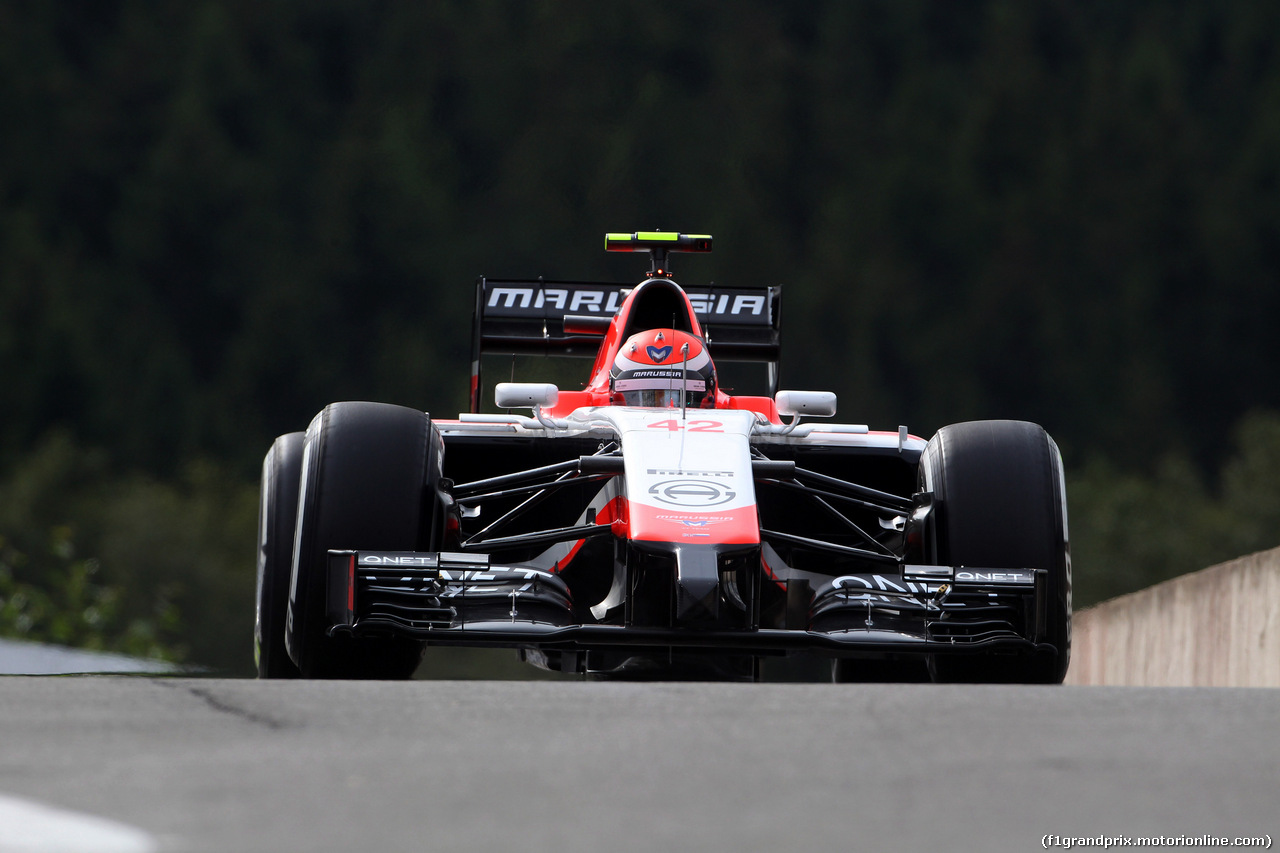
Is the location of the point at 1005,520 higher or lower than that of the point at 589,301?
lower

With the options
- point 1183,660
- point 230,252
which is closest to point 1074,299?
point 230,252

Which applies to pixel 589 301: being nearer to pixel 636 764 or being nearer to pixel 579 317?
pixel 579 317

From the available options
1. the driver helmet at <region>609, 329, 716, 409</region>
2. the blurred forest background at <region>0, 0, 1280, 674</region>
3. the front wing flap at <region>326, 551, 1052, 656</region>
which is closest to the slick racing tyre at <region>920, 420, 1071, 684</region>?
the front wing flap at <region>326, 551, 1052, 656</region>

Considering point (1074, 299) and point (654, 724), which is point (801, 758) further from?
point (1074, 299)

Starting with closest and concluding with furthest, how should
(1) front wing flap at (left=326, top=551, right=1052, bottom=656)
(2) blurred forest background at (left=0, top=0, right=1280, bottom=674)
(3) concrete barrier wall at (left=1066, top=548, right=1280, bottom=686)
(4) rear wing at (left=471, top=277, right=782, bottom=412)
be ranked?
1. (1) front wing flap at (left=326, top=551, right=1052, bottom=656)
2. (3) concrete barrier wall at (left=1066, top=548, right=1280, bottom=686)
3. (4) rear wing at (left=471, top=277, right=782, bottom=412)
4. (2) blurred forest background at (left=0, top=0, right=1280, bottom=674)

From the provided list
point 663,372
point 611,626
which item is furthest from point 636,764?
point 663,372

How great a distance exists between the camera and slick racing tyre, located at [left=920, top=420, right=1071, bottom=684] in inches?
248

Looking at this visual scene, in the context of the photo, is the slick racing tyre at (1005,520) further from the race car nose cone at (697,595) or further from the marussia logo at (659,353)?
the marussia logo at (659,353)

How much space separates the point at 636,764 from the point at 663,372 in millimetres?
4323

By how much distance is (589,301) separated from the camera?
30.5 feet

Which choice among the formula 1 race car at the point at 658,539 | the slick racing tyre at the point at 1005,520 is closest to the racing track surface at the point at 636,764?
the formula 1 race car at the point at 658,539

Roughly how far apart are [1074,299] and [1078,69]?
914 cm

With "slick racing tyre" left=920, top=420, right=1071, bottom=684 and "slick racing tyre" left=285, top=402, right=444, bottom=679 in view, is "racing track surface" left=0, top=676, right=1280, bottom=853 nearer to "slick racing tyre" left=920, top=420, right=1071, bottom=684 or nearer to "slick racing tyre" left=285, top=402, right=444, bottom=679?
"slick racing tyre" left=285, top=402, right=444, bottom=679

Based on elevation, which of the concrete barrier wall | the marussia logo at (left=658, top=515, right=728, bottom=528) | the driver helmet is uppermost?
the driver helmet
